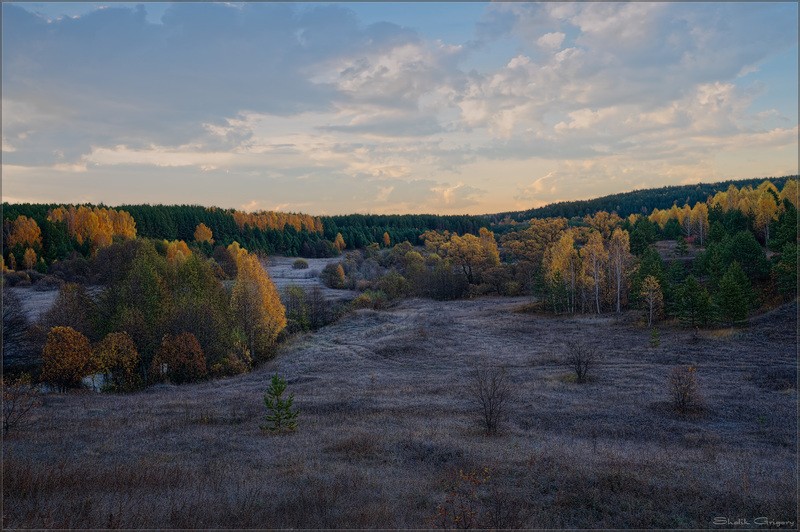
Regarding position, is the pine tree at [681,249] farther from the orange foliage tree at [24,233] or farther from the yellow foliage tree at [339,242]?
the orange foliage tree at [24,233]

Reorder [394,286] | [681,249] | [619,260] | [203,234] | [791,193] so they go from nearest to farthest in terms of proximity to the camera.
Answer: [619,260]
[681,249]
[791,193]
[394,286]
[203,234]

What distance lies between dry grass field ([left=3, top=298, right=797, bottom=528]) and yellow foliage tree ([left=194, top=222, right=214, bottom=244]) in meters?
115

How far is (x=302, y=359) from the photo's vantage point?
4972 cm

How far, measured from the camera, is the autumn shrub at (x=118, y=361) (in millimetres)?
37797

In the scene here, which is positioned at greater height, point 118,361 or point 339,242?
point 339,242

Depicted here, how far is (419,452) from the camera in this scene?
17266mm

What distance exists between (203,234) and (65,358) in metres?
117

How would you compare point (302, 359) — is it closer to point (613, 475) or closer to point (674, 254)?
point (613, 475)

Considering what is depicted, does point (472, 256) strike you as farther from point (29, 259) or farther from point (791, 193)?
point (29, 259)

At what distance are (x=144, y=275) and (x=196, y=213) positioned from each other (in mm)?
123301

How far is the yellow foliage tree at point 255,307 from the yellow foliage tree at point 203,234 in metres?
100.0

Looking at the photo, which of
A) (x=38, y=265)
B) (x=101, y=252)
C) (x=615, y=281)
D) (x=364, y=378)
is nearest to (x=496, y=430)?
(x=364, y=378)

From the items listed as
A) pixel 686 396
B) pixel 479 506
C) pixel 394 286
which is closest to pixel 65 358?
pixel 479 506

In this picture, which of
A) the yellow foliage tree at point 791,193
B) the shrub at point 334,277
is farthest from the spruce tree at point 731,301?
the shrub at point 334,277
